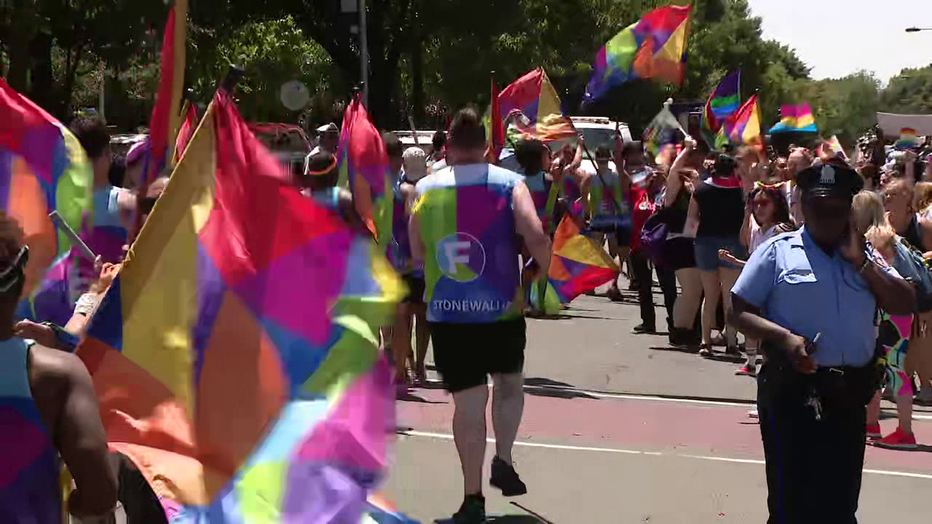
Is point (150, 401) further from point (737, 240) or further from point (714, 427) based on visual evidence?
point (737, 240)

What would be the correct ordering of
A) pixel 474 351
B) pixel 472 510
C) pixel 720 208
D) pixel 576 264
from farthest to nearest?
pixel 576 264 < pixel 720 208 < pixel 474 351 < pixel 472 510

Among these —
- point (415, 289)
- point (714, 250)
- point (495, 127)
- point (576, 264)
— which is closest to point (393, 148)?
point (415, 289)

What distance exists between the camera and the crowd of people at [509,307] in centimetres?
321

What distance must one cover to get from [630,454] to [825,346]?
11.3 feet

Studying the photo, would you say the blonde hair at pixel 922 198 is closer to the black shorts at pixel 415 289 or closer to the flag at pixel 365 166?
the black shorts at pixel 415 289

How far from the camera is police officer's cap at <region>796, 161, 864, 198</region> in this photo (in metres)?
5.00

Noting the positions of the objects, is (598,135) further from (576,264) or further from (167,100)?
(167,100)

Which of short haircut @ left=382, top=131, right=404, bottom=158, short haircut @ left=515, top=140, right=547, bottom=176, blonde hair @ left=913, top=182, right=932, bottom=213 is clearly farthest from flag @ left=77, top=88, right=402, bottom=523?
blonde hair @ left=913, top=182, right=932, bottom=213

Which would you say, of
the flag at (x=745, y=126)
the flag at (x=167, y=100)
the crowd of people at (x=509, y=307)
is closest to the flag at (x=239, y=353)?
the crowd of people at (x=509, y=307)

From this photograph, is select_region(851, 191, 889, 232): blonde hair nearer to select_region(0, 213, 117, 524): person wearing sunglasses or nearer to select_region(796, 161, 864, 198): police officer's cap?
select_region(796, 161, 864, 198): police officer's cap

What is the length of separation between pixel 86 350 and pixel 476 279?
2.75 metres

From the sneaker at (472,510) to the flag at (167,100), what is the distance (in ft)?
6.73

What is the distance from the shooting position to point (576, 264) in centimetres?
1266

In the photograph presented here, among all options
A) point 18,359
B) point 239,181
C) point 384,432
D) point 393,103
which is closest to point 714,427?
point 384,432
